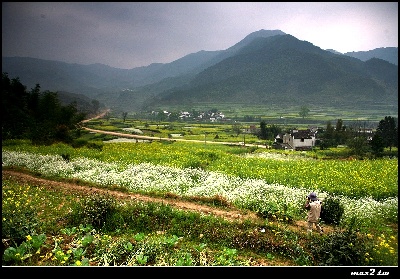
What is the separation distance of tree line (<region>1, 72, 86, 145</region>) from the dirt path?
8200 mm

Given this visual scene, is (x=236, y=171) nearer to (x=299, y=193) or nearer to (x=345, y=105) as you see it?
(x=299, y=193)

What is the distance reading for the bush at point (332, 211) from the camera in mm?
9070

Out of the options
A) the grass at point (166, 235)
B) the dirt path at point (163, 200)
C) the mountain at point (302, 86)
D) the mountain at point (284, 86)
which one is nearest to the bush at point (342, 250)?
the grass at point (166, 235)

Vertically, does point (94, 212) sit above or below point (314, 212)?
below

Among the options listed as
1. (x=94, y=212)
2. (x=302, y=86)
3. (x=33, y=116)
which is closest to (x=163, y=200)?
(x=94, y=212)

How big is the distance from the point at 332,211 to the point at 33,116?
937 inches

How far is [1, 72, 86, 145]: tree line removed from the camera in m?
22.1

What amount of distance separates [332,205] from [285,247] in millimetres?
2864

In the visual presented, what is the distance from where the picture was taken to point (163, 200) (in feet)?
37.4

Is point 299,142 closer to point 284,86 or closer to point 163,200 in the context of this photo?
point 163,200

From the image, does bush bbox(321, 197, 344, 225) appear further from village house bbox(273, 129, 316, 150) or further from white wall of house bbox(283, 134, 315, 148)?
white wall of house bbox(283, 134, 315, 148)

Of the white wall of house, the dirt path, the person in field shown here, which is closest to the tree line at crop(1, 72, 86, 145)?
the dirt path

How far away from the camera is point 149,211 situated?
941 centimetres
